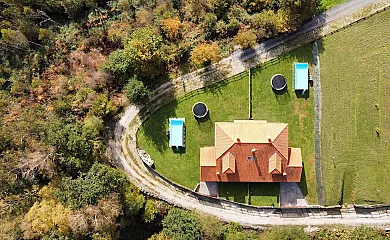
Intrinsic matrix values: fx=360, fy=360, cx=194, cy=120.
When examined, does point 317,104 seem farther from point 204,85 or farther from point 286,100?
point 204,85

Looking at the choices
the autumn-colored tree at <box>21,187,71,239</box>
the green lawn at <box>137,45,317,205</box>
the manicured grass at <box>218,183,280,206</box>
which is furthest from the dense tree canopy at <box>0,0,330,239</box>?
the manicured grass at <box>218,183,280,206</box>

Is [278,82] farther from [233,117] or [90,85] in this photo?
[90,85]

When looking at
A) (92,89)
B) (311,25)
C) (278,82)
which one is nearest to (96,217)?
(92,89)

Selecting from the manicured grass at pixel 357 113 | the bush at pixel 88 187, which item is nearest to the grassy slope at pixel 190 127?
the bush at pixel 88 187

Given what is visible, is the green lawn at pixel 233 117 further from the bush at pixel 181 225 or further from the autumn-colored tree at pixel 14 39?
the autumn-colored tree at pixel 14 39

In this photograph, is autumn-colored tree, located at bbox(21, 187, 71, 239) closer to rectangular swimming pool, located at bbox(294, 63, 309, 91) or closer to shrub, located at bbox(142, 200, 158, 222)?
shrub, located at bbox(142, 200, 158, 222)

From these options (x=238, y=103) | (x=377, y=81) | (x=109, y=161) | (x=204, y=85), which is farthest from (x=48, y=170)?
(x=377, y=81)

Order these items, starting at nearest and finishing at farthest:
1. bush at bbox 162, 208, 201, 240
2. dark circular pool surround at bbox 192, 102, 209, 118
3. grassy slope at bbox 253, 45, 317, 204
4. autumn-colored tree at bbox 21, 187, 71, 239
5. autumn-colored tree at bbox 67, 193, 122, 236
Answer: autumn-colored tree at bbox 67, 193, 122, 236 → autumn-colored tree at bbox 21, 187, 71, 239 → bush at bbox 162, 208, 201, 240 → grassy slope at bbox 253, 45, 317, 204 → dark circular pool surround at bbox 192, 102, 209, 118
